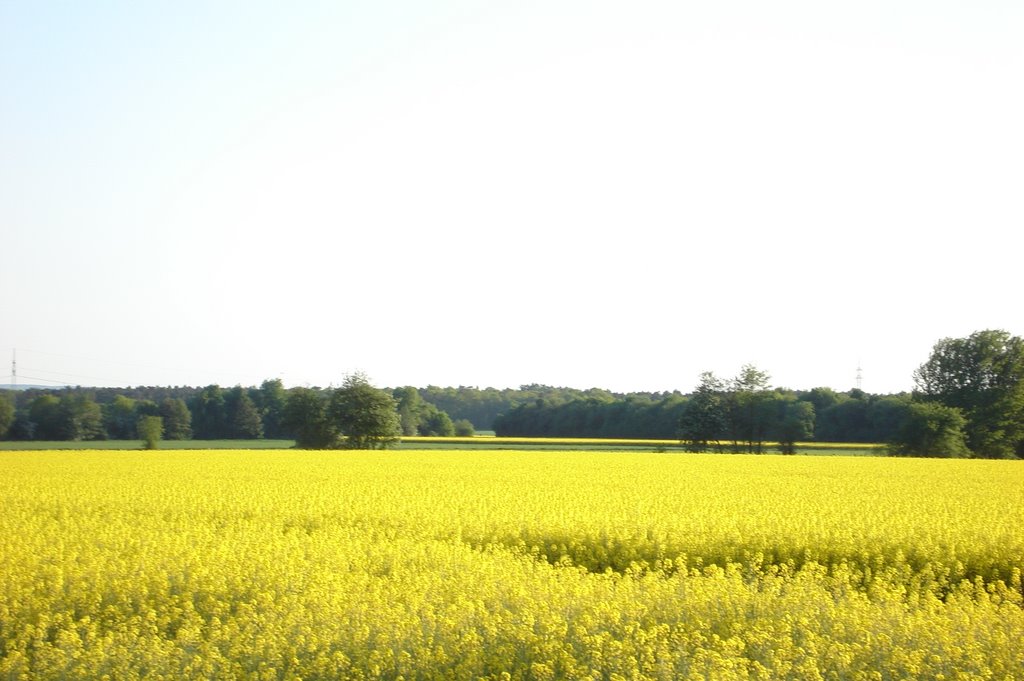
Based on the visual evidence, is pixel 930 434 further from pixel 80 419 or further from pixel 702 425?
pixel 80 419

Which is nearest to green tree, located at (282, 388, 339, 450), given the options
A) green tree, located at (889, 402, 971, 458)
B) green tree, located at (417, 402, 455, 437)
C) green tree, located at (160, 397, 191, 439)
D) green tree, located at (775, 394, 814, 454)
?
green tree, located at (160, 397, 191, 439)

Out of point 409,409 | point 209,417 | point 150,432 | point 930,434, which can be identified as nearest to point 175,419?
point 209,417

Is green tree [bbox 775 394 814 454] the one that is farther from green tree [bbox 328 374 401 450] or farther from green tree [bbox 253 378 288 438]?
green tree [bbox 253 378 288 438]

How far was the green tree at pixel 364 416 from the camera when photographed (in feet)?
220

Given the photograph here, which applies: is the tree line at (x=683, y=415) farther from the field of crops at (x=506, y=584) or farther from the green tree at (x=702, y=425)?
the field of crops at (x=506, y=584)

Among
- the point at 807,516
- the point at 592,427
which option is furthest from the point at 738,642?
the point at 592,427

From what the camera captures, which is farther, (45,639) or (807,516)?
(807,516)

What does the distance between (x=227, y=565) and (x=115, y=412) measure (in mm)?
85026

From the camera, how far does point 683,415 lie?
7319 cm

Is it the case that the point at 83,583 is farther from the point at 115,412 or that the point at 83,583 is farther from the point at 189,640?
the point at 115,412

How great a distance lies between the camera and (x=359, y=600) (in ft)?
33.7

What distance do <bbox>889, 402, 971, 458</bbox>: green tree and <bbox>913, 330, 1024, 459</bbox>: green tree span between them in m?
5.73

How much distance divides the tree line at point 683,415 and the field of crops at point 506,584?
44.7 m

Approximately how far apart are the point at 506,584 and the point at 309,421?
196ft
